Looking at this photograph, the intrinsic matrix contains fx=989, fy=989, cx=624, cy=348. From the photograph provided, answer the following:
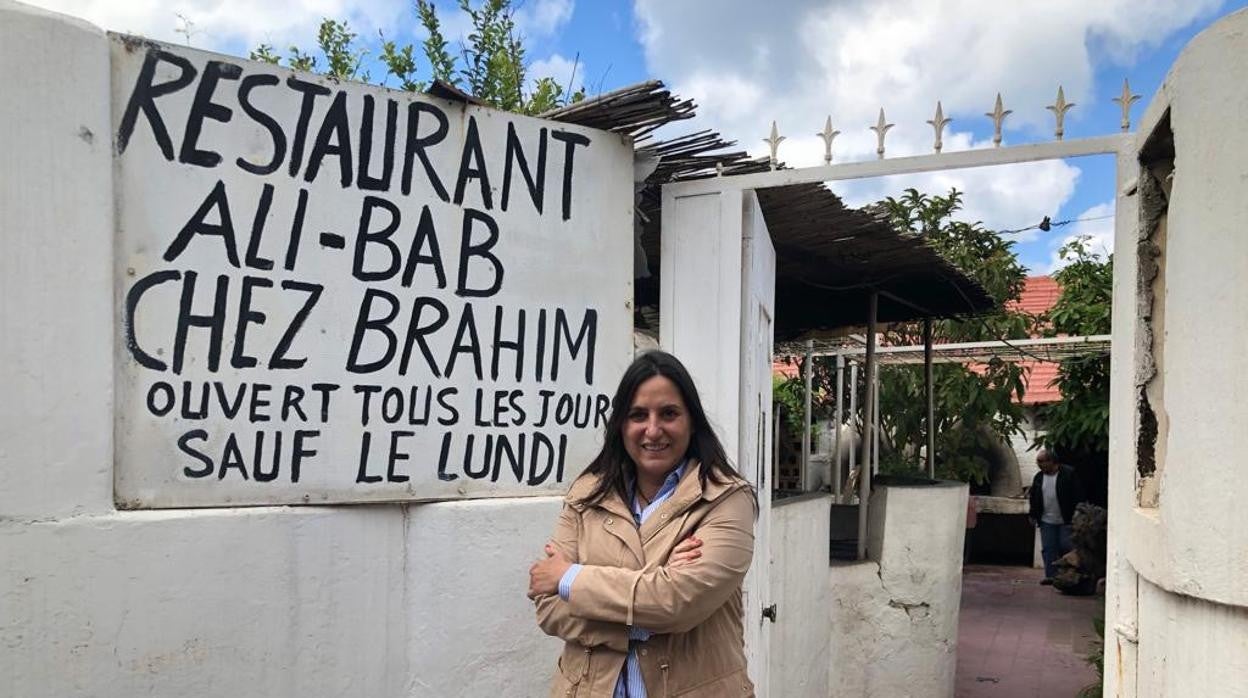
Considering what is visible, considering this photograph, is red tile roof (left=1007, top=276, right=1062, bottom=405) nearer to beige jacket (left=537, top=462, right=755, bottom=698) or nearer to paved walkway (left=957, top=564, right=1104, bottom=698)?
paved walkway (left=957, top=564, right=1104, bottom=698)

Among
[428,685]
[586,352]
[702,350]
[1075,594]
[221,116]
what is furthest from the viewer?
[1075,594]

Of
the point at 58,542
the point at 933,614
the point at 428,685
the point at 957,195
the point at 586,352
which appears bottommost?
the point at 933,614

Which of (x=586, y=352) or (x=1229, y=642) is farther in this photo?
(x=586, y=352)

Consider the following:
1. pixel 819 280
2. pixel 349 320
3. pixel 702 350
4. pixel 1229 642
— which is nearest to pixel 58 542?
pixel 349 320

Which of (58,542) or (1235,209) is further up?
(1235,209)

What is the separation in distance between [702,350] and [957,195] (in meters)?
8.48

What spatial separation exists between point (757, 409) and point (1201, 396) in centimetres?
184

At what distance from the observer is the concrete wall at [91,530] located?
273 cm

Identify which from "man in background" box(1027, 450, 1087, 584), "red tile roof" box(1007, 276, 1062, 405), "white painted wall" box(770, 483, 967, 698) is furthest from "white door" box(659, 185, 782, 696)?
"man in background" box(1027, 450, 1087, 584)

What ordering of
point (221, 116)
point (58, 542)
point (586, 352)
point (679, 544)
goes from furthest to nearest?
point (586, 352) < point (221, 116) < point (58, 542) < point (679, 544)

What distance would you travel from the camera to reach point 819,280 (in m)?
6.79

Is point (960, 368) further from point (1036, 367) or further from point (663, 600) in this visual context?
→ point (663, 600)

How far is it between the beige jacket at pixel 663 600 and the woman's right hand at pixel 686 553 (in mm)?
17

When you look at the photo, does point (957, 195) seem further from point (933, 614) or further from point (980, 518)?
point (933, 614)
